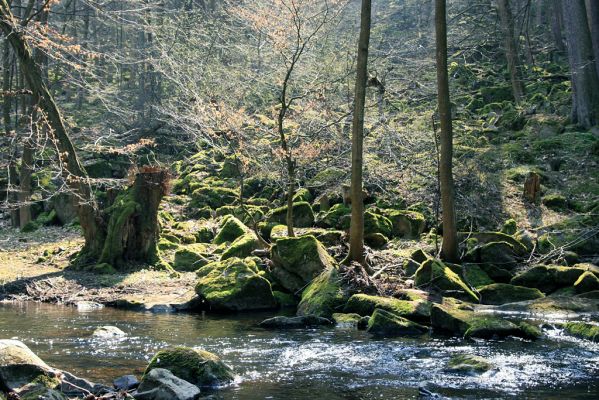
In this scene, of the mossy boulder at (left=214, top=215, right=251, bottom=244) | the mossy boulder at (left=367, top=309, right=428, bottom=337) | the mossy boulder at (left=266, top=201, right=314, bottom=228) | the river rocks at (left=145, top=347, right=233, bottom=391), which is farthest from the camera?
the mossy boulder at (left=266, top=201, right=314, bottom=228)

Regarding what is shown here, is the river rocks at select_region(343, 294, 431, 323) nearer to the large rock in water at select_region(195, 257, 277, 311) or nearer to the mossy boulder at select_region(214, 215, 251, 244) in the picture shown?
the large rock in water at select_region(195, 257, 277, 311)

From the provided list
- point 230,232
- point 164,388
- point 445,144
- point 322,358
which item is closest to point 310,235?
point 445,144

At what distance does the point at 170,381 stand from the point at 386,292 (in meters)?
6.64

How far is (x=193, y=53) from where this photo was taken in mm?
24484

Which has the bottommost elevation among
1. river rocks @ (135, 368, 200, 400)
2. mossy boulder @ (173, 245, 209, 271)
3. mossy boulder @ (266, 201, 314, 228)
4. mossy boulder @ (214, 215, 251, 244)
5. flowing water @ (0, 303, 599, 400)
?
flowing water @ (0, 303, 599, 400)

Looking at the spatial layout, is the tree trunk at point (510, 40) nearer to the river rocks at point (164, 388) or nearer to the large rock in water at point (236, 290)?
the large rock in water at point (236, 290)

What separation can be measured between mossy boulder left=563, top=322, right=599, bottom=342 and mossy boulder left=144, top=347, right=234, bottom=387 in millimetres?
5139

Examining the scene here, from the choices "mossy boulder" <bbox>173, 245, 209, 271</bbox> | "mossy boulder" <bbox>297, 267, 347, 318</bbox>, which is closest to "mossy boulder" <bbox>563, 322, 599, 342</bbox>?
"mossy boulder" <bbox>297, 267, 347, 318</bbox>

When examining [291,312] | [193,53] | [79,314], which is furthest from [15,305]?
[193,53]

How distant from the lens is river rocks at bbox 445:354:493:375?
25.2ft

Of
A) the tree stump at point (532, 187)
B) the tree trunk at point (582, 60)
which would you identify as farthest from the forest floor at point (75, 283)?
the tree trunk at point (582, 60)

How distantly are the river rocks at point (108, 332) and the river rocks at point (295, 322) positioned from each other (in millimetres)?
2283

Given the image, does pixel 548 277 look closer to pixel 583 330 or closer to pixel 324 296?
pixel 583 330

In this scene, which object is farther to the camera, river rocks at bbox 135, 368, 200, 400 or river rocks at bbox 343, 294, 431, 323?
river rocks at bbox 343, 294, 431, 323
